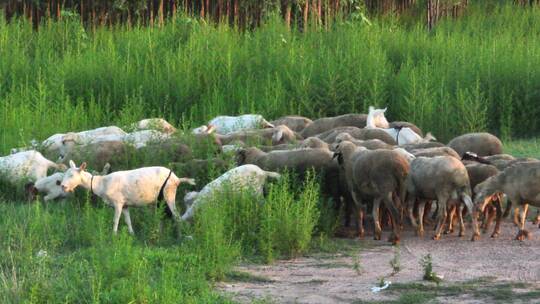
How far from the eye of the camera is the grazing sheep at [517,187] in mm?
11047

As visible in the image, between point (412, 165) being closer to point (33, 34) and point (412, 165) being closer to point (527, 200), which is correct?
point (527, 200)

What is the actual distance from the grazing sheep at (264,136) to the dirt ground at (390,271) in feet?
10.2

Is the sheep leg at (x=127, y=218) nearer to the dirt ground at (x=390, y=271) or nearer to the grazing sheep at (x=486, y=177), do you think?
the dirt ground at (x=390, y=271)

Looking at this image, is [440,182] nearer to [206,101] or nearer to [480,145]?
[480,145]

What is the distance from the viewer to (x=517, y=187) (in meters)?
11.2

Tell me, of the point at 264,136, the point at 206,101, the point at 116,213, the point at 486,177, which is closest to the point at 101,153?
the point at 116,213

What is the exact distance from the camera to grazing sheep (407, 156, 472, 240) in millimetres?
11320

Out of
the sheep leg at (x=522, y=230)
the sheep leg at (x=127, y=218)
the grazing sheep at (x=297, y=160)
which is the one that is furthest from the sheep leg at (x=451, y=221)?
the sheep leg at (x=127, y=218)

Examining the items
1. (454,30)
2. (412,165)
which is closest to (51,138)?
(412,165)

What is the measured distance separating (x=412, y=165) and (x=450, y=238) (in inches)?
33.8

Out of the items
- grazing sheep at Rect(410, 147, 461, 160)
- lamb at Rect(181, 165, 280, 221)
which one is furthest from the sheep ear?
lamb at Rect(181, 165, 280, 221)

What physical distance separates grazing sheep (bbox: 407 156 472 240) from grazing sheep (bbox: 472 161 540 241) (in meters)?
0.16

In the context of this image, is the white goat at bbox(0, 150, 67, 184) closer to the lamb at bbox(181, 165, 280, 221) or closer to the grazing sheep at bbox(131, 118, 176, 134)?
the grazing sheep at bbox(131, 118, 176, 134)

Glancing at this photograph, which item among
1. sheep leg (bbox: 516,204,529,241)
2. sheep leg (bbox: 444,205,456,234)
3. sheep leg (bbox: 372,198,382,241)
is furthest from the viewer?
sheep leg (bbox: 444,205,456,234)
